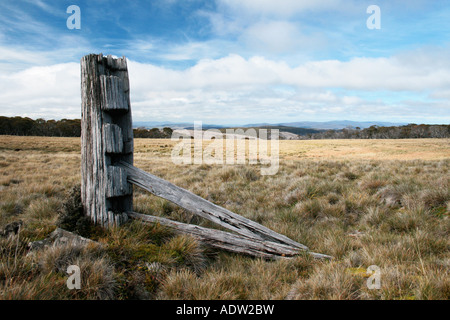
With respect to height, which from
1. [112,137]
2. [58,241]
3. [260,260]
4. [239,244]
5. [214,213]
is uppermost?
[112,137]

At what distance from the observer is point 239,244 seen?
3.89 m

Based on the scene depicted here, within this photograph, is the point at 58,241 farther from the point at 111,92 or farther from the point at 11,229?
the point at 111,92

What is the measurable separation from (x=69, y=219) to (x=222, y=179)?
576cm

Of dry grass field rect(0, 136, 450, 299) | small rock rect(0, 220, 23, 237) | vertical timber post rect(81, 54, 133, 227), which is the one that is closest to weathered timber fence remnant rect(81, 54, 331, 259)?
vertical timber post rect(81, 54, 133, 227)

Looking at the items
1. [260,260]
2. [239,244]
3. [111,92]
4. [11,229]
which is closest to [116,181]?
[111,92]

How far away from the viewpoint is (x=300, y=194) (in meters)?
6.75

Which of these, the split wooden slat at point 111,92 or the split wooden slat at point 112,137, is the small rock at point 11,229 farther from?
the split wooden slat at point 111,92

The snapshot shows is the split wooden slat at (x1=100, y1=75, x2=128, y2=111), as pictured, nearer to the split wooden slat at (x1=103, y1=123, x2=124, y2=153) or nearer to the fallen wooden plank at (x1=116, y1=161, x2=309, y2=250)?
the split wooden slat at (x1=103, y1=123, x2=124, y2=153)

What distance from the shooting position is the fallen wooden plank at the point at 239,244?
3.74 m

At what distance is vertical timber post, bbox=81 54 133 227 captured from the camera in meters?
3.93

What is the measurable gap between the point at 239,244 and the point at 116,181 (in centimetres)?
216
